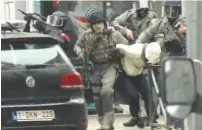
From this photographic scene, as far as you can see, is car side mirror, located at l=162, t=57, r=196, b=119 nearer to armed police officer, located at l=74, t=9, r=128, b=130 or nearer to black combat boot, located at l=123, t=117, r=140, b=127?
armed police officer, located at l=74, t=9, r=128, b=130

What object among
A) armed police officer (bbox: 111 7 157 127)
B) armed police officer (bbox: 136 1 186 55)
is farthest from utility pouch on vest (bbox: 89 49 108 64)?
armed police officer (bbox: 111 7 157 127)

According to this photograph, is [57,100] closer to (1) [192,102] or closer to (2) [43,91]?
(2) [43,91]

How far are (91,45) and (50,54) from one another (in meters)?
1.50

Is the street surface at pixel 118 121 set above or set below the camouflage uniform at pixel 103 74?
below

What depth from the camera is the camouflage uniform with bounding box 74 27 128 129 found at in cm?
830

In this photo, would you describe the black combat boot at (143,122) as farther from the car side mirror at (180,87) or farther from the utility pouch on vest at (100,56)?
the car side mirror at (180,87)

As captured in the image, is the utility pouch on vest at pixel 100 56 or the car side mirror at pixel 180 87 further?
the utility pouch on vest at pixel 100 56

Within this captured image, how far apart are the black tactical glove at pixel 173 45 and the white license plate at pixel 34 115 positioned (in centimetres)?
279

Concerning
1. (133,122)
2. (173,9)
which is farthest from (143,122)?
(173,9)

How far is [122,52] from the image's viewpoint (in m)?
8.34

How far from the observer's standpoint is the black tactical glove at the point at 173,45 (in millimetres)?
8945

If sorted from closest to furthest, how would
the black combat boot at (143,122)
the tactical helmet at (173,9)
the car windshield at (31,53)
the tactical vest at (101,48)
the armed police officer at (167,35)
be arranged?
the car windshield at (31,53), the tactical vest at (101,48), the black combat boot at (143,122), the armed police officer at (167,35), the tactical helmet at (173,9)

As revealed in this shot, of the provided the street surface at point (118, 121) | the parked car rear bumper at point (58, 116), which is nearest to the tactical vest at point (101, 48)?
the street surface at point (118, 121)

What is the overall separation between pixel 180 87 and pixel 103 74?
5.83m
